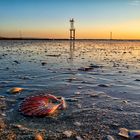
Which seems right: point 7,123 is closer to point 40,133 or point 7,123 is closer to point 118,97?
point 40,133

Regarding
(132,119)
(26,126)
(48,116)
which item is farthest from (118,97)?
(26,126)

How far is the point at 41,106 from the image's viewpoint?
23.5 feet

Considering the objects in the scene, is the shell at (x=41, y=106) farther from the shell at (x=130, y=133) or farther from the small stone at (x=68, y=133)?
the shell at (x=130, y=133)

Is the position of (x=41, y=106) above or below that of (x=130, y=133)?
above

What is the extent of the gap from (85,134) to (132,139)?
88cm

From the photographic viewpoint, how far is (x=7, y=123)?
6.34 m

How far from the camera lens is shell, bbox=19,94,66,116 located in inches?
271

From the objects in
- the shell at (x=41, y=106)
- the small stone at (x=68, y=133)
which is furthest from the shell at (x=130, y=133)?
the shell at (x=41, y=106)

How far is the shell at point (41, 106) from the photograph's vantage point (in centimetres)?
688

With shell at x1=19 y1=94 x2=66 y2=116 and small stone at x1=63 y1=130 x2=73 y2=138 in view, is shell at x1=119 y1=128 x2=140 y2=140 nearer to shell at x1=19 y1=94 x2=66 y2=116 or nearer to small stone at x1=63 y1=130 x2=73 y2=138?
small stone at x1=63 y1=130 x2=73 y2=138

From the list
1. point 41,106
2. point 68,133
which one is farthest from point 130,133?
point 41,106

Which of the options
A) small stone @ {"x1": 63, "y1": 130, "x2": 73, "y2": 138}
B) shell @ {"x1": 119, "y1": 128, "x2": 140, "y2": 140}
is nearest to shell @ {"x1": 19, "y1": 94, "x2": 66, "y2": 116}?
small stone @ {"x1": 63, "y1": 130, "x2": 73, "y2": 138}

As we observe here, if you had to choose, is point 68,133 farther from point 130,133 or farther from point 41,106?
point 41,106

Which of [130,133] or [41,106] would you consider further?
[41,106]
